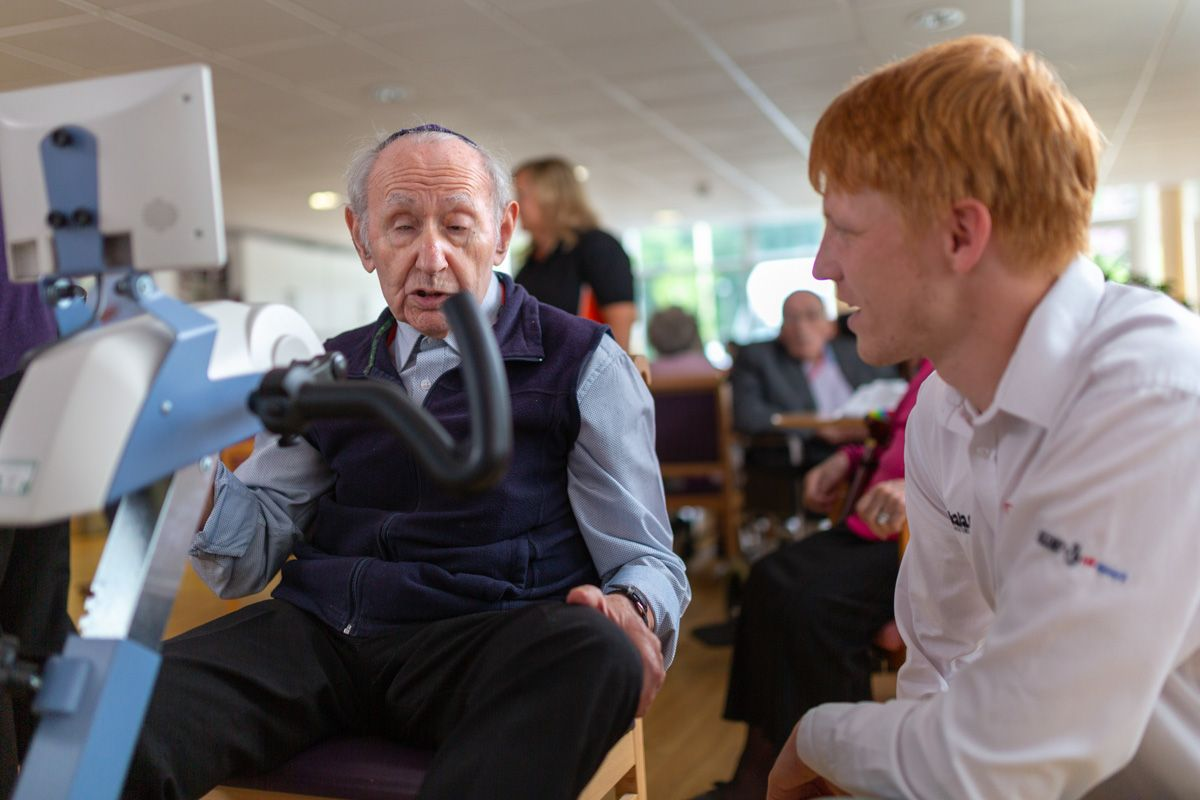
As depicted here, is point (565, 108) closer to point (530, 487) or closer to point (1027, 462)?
point (530, 487)

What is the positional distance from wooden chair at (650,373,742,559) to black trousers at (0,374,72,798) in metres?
2.68

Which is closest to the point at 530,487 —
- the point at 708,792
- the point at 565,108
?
the point at 708,792

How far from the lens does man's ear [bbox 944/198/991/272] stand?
0.86 m

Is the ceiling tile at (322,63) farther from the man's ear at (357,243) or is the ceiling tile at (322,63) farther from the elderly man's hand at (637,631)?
the elderly man's hand at (637,631)

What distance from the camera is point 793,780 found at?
102 centimetres

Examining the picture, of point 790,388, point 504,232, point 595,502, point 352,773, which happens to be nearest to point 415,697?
point 352,773

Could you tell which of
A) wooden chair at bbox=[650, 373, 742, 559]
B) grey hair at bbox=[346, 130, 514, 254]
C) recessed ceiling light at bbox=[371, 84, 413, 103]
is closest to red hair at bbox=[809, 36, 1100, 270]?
grey hair at bbox=[346, 130, 514, 254]

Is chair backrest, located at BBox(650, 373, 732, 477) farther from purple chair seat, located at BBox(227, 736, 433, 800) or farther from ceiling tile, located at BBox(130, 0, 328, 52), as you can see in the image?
purple chair seat, located at BBox(227, 736, 433, 800)

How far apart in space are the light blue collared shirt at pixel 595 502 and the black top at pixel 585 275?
1.60m

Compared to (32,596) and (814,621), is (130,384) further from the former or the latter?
(814,621)

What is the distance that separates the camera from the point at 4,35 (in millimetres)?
4543

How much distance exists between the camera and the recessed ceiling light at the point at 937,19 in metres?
5.07

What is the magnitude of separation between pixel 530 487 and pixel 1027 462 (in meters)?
0.65

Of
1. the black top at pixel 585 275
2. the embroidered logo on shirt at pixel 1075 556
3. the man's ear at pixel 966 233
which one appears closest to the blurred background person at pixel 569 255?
the black top at pixel 585 275
